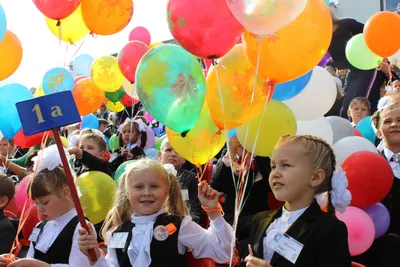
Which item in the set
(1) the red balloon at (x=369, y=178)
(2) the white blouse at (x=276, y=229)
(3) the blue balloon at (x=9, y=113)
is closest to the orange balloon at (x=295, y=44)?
(1) the red balloon at (x=369, y=178)

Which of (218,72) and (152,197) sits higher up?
(218,72)

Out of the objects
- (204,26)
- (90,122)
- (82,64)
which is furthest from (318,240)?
(82,64)

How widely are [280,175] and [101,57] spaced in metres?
4.59

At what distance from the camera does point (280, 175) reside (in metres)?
2.06

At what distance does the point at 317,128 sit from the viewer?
11.5 ft

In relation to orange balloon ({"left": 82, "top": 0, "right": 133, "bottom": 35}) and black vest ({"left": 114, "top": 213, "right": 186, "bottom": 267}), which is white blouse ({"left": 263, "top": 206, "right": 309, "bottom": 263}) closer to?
black vest ({"left": 114, "top": 213, "right": 186, "bottom": 267})

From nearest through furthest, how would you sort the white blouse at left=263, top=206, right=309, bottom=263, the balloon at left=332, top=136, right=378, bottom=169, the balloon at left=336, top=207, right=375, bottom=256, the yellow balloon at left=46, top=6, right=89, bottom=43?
the white blouse at left=263, top=206, right=309, bottom=263, the balloon at left=336, top=207, right=375, bottom=256, the balloon at left=332, top=136, right=378, bottom=169, the yellow balloon at left=46, top=6, right=89, bottom=43

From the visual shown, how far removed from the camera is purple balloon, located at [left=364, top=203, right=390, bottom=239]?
2807mm

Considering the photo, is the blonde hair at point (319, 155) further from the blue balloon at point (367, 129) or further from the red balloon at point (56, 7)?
the blue balloon at point (367, 129)

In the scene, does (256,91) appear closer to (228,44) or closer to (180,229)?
(228,44)

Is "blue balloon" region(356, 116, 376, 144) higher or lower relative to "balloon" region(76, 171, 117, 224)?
lower

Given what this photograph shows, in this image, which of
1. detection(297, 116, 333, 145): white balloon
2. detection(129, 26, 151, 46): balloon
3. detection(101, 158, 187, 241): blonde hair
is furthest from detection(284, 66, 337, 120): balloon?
detection(129, 26, 151, 46): balloon

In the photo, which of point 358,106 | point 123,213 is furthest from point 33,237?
point 358,106

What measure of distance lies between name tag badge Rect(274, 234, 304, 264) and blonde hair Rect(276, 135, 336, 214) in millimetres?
→ 256
